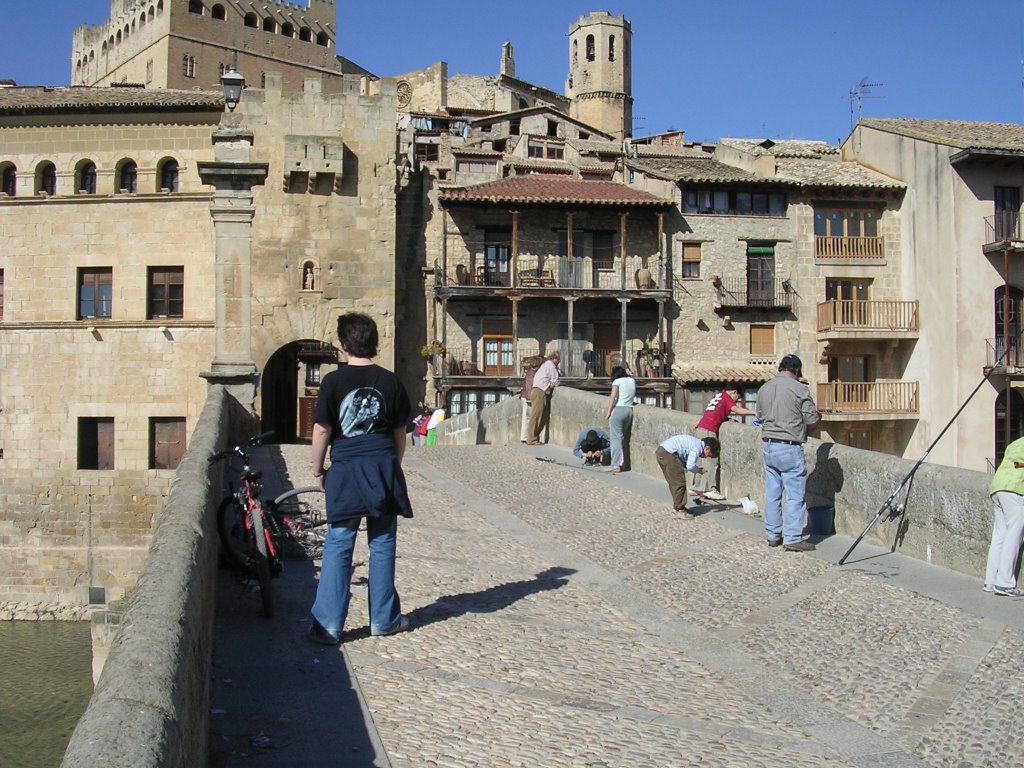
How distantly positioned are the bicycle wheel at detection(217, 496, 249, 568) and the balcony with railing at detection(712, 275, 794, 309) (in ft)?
117

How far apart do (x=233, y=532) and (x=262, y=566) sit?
112 centimetres

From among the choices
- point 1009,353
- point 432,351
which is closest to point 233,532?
point 432,351

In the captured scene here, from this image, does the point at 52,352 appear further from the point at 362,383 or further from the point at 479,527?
the point at 362,383

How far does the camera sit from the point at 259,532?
7.03 metres

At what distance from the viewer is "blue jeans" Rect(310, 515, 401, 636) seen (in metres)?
6.06

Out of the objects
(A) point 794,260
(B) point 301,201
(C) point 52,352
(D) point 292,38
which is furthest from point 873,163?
(D) point 292,38

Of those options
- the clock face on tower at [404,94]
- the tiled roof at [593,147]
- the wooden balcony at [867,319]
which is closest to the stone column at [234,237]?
the wooden balcony at [867,319]

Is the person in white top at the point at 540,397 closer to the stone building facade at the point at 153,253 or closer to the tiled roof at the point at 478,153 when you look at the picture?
the stone building facade at the point at 153,253

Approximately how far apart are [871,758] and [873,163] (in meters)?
41.5

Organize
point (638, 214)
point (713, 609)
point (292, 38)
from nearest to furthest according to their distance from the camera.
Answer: point (713, 609), point (638, 214), point (292, 38)

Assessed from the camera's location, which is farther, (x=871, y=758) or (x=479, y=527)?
(x=479, y=527)

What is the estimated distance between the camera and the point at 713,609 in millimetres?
7730

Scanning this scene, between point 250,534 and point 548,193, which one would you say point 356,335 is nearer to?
point 250,534

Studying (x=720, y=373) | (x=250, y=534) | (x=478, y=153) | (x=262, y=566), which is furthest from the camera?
(x=478, y=153)
